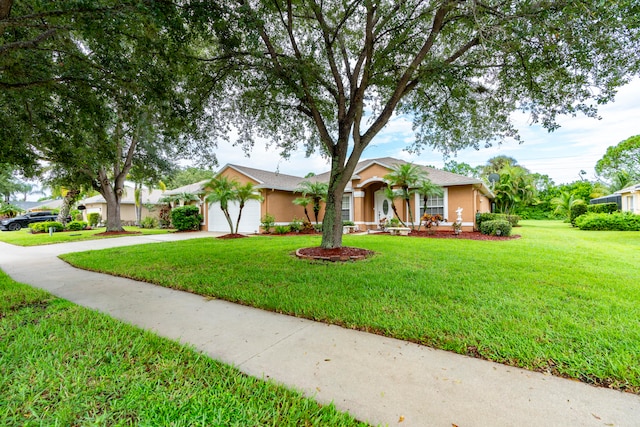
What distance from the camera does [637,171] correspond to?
93.3ft

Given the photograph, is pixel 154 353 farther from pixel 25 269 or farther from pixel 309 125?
pixel 309 125

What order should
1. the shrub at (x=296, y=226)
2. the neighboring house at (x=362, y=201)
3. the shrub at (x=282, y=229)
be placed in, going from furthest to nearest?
the shrub at (x=296, y=226), the shrub at (x=282, y=229), the neighboring house at (x=362, y=201)

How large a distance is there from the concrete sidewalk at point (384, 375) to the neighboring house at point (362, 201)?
12.4 meters

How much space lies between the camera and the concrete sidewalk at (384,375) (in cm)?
193

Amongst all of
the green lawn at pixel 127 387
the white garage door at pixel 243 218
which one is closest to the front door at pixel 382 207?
the white garage door at pixel 243 218

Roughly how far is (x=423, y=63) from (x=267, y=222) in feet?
35.6

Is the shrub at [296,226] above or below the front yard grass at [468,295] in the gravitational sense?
above

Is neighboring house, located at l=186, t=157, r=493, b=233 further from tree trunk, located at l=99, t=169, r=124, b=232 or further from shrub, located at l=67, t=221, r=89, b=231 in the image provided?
shrub, located at l=67, t=221, r=89, b=231

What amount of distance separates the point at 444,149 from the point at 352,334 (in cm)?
855

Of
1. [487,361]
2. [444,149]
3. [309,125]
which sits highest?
[309,125]

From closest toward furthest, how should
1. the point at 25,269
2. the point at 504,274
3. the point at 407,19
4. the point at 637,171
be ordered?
the point at 504,274
the point at 407,19
the point at 25,269
the point at 637,171

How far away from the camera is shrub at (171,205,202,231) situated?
17422mm

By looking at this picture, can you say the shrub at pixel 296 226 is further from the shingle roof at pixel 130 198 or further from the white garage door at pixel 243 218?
the shingle roof at pixel 130 198

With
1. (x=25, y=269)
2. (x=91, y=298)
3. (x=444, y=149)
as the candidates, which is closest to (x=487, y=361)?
(x=91, y=298)
